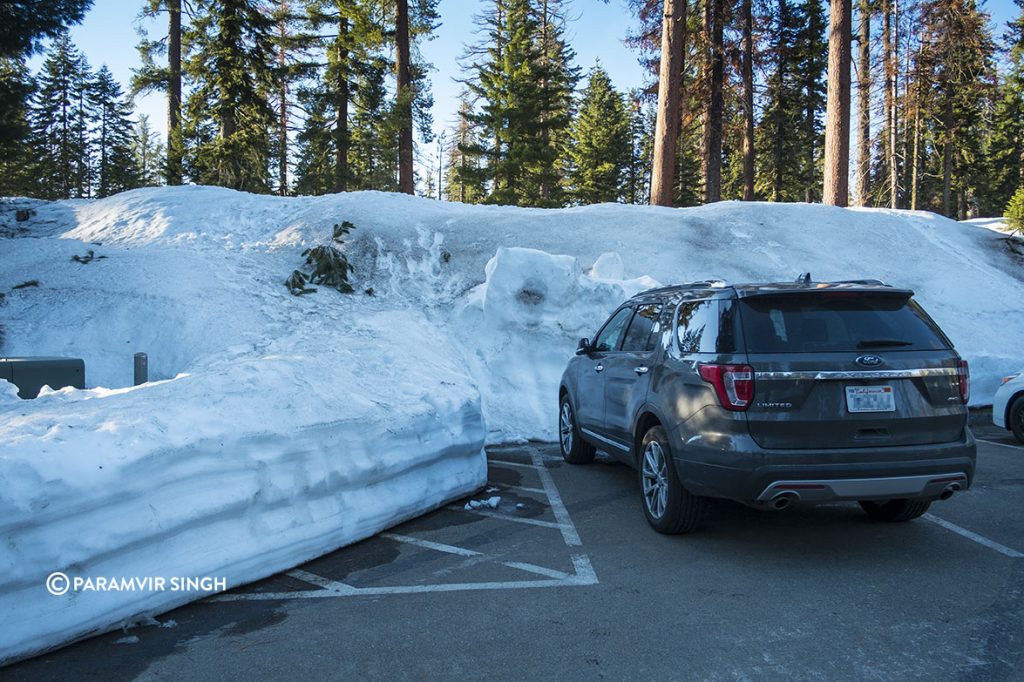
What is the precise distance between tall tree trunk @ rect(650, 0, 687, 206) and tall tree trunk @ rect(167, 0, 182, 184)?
1536 cm

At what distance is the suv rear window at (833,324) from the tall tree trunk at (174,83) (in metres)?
22.7

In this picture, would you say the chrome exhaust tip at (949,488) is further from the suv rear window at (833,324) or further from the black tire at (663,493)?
the black tire at (663,493)

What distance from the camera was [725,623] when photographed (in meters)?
3.65

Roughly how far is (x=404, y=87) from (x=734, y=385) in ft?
69.4

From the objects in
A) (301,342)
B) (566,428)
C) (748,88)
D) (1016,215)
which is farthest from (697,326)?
(748,88)

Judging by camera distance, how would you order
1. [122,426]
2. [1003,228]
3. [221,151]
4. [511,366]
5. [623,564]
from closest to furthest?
[122,426] → [623,564] → [511,366] → [1003,228] → [221,151]

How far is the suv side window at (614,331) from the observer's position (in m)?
6.51

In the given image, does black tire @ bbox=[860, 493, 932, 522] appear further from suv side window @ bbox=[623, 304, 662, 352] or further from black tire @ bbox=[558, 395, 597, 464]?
black tire @ bbox=[558, 395, 597, 464]

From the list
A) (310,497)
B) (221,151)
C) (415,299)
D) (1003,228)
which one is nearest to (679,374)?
(310,497)

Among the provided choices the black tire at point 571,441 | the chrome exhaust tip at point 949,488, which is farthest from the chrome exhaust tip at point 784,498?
the black tire at point 571,441

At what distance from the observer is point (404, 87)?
2300 centimetres

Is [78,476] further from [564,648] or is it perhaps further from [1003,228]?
[1003,228]

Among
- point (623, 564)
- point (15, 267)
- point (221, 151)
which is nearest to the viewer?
point (623, 564)

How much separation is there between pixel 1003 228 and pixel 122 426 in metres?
20.9
